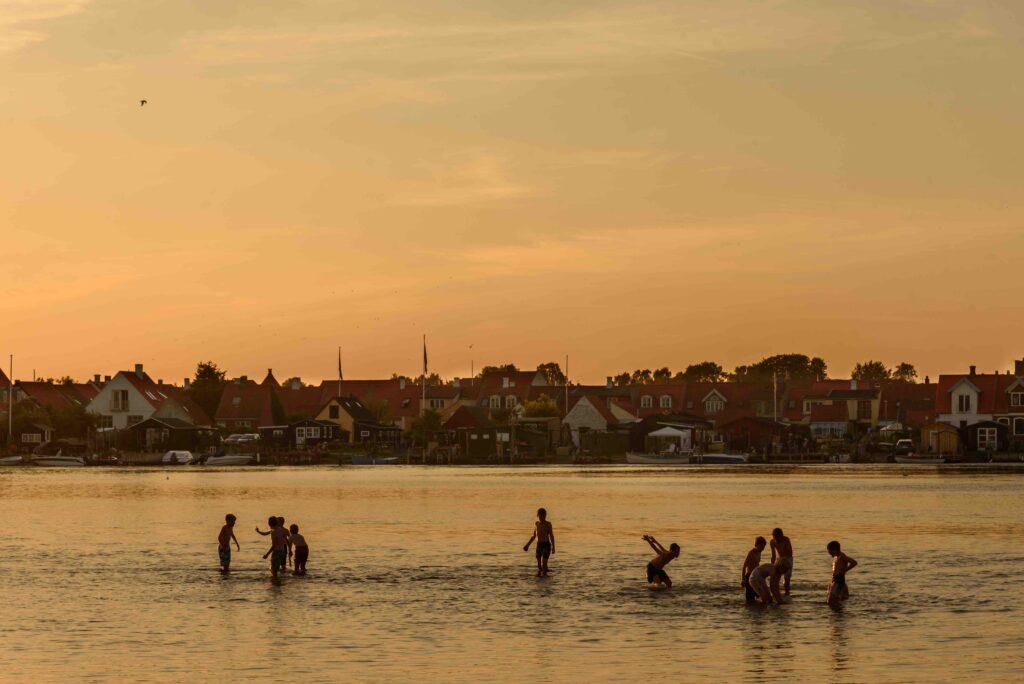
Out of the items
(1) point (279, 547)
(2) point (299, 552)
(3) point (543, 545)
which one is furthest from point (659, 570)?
(2) point (299, 552)

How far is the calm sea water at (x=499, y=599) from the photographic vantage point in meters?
33.3

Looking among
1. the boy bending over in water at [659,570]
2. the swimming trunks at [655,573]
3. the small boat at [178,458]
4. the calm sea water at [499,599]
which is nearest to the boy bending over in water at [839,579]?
the calm sea water at [499,599]

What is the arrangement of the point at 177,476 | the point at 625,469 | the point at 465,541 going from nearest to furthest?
1. the point at 465,541
2. the point at 177,476
3. the point at 625,469

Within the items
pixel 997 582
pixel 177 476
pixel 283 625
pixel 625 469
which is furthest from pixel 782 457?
pixel 283 625

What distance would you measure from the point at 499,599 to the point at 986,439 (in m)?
144

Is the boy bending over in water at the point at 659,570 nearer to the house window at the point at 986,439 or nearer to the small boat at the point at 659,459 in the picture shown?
the house window at the point at 986,439

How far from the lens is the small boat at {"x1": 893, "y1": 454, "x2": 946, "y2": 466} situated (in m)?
180

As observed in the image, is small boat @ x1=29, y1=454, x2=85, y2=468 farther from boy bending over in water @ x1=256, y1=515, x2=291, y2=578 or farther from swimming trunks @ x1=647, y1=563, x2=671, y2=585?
swimming trunks @ x1=647, y1=563, x2=671, y2=585

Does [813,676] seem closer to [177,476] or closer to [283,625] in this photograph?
[283,625]

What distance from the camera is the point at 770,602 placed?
42031 millimetres

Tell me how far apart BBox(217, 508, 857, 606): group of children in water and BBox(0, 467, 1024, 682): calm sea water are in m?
0.64

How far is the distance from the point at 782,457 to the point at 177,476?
72420 millimetres

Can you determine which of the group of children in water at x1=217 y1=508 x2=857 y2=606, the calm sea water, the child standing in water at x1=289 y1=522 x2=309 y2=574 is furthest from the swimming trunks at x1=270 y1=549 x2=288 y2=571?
the child standing in water at x1=289 y1=522 x2=309 y2=574

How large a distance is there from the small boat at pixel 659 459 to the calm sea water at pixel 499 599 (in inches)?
3823
